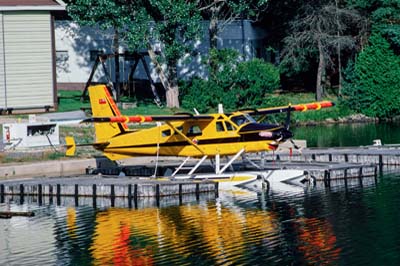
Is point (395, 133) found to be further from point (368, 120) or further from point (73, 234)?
point (73, 234)

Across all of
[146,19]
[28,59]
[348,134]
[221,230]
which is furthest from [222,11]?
[221,230]

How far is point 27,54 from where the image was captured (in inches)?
2170

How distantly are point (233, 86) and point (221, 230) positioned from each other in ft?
107

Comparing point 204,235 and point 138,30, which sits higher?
point 138,30

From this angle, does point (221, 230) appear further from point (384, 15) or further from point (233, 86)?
point (384, 15)

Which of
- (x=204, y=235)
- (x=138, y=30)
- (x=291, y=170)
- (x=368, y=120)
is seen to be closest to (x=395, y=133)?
(x=368, y=120)

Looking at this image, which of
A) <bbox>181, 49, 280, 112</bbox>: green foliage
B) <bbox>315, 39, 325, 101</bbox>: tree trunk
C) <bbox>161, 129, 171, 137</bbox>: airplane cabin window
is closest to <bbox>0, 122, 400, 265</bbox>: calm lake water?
<bbox>161, 129, 171, 137</bbox>: airplane cabin window

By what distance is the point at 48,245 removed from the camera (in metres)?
27.3

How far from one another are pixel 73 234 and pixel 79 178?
8888mm

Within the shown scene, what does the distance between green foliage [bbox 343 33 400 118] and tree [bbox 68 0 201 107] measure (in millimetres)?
12135

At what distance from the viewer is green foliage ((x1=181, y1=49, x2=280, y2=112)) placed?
60156mm

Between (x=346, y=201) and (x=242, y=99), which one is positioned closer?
(x=346, y=201)

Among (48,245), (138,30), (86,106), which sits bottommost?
(48,245)

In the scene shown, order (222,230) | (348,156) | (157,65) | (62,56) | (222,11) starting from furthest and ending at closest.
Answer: (62,56)
(222,11)
(157,65)
(348,156)
(222,230)
